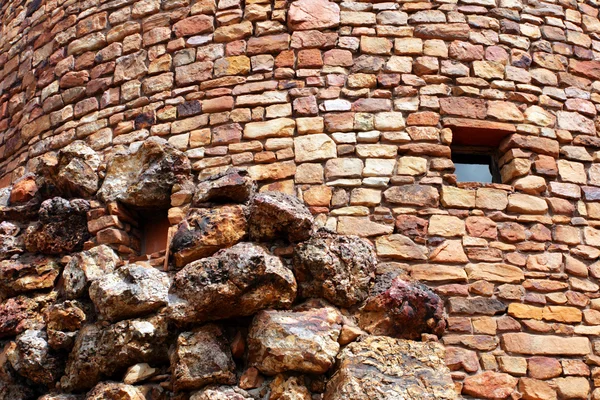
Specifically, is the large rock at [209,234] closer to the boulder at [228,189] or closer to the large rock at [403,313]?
the boulder at [228,189]

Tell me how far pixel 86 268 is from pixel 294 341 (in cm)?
128

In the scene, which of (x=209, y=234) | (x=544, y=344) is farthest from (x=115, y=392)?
(x=544, y=344)

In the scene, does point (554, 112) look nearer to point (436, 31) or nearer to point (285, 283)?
point (436, 31)

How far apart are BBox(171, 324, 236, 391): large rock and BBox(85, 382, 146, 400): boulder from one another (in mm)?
203

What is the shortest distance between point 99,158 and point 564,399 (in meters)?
2.80

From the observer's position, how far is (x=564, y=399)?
404cm

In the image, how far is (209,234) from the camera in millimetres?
Result: 4238

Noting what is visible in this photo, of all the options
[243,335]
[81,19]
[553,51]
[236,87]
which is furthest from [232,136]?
[553,51]

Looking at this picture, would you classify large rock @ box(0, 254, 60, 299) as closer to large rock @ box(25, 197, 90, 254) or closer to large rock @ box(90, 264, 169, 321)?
large rock @ box(25, 197, 90, 254)

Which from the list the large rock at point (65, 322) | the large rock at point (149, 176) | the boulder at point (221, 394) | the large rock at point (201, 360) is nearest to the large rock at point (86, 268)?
the large rock at point (65, 322)

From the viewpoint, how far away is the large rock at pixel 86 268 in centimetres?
442

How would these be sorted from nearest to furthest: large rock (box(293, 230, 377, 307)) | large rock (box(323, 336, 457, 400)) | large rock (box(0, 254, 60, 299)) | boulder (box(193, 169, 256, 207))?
large rock (box(323, 336, 457, 400)), large rock (box(293, 230, 377, 307)), boulder (box(193, 169, 256, 207)), large rock (box(0, 254, 60, 299))

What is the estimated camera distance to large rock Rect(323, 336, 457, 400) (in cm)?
369

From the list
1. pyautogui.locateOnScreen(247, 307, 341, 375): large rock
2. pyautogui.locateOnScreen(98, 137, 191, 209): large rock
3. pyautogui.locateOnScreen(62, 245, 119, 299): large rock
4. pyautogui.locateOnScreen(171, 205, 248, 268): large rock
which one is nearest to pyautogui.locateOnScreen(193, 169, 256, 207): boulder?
pyautogui.locateOnScreen(171, 205, 248, 268): large rock
